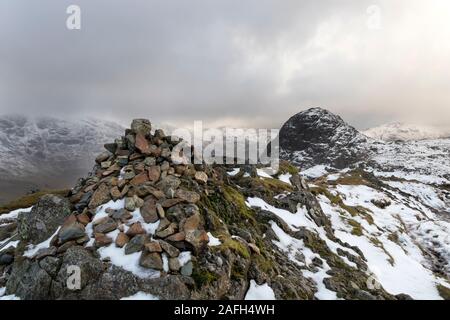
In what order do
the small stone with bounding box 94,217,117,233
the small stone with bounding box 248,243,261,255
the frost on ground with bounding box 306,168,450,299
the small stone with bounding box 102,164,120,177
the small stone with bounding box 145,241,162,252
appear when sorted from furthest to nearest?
the frost on ground with bounding box 306,168,450,299
the small stone with bounding box 102,164,120,177
the small stone with bounding box 248,243,261,255
the small stone with bounding box 94,217,117,233
the small stone with bounding box 145,241,162,252

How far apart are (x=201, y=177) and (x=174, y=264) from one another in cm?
996

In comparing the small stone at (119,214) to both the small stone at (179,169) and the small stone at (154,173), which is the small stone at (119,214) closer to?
the small stone at (154,173)

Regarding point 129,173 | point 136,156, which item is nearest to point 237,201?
point 136,156

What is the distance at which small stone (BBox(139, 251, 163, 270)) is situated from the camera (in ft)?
63.6

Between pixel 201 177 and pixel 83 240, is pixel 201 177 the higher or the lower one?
the higher one

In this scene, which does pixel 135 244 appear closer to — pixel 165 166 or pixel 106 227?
pixel 106 227

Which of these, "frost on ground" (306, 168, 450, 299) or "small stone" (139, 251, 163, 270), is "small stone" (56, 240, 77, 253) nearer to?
"small stone" (139, 251, 163, 270)

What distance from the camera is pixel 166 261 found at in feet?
65.3

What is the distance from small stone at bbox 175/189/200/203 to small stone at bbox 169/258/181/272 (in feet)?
16.6

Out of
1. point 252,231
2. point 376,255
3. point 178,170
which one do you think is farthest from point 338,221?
point 178,170

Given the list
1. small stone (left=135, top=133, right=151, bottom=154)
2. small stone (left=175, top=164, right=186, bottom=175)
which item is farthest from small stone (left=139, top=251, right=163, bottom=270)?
small stone (left=135, top=133, right=151, bottom=154)

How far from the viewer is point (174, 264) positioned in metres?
19.7

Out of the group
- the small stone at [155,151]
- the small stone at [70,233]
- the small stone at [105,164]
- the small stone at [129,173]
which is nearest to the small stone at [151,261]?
the small stone at [70,233]

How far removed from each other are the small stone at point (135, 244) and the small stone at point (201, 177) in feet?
27.6
